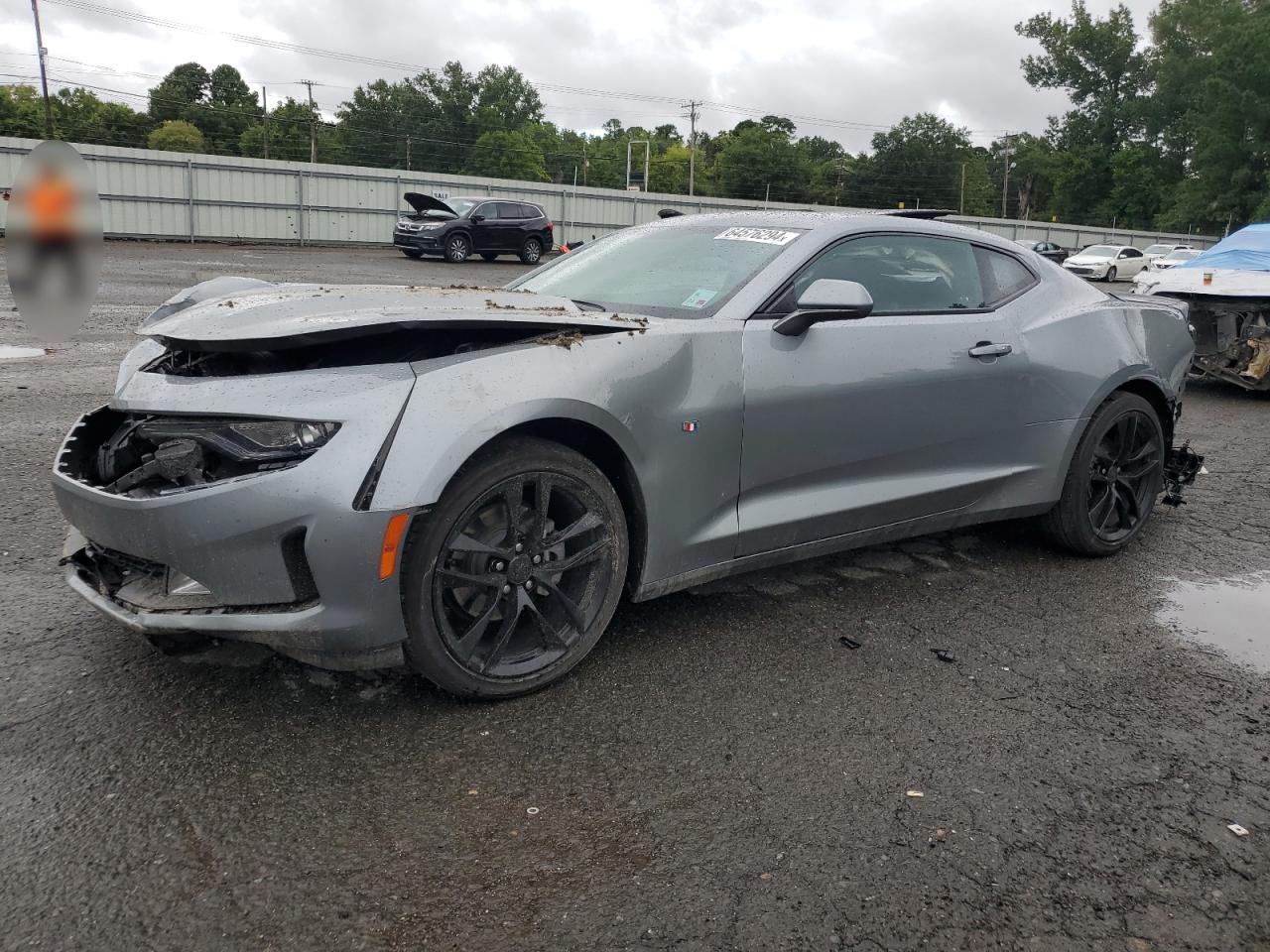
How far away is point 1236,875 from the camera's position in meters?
2.35

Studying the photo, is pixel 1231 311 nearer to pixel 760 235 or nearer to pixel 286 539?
pixel 760 235

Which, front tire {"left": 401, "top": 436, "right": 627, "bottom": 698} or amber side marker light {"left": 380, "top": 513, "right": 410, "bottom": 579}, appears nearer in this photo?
amber side marker light {"left": 380, "top": 513, "right": 410, "bottom": 579}

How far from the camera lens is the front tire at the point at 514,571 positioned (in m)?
2.77

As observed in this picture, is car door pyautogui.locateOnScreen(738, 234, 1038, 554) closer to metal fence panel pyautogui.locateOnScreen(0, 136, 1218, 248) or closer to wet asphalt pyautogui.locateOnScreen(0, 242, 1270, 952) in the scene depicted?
wet asphalt pyautogui.locateOnScreen(0, 242, 1270, 952)

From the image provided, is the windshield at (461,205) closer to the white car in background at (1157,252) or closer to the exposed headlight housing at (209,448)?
the exposed headlight housing at (209,448)

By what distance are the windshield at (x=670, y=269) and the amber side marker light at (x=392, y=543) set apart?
4.24 ft

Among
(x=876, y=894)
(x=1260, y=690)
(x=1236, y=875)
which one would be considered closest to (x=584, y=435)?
(x=876, y=894)

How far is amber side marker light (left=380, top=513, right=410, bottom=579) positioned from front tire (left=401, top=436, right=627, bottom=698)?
0.25 feet

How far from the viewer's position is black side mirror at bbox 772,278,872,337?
3.35 m

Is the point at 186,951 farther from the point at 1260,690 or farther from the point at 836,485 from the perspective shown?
the point at 1260,690

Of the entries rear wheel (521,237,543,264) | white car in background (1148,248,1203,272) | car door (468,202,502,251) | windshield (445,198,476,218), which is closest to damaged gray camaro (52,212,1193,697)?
car door (468,202,502,251)

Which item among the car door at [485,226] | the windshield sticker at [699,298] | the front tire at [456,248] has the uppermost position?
the car door at [485,226]

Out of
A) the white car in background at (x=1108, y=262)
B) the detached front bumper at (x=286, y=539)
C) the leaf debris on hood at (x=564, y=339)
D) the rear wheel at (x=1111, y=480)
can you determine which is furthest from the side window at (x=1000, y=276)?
the white car in background at (x=1108, y=262)

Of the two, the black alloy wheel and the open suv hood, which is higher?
the open suv hood
